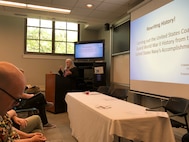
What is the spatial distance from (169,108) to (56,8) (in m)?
3.63

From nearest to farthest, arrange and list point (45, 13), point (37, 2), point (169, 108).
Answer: point (169, 108)
point (37, 2)
point (45, 13)

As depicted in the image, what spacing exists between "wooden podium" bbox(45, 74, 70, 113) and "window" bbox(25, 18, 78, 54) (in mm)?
1540

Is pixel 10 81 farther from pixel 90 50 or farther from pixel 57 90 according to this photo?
pixel 90 50

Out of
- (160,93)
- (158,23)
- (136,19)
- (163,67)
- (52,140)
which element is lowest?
(52,140)

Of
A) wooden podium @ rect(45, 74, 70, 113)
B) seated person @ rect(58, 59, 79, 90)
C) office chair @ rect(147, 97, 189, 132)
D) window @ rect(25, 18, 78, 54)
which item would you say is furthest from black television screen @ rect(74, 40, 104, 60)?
office chair @ rect(147, 97, 189, 132)

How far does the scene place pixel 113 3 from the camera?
453 centimetres

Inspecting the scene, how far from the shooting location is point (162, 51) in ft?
11.2

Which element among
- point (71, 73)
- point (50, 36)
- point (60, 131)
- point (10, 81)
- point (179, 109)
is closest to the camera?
point (10, 81)

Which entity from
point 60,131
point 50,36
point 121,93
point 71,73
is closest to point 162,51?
point 121,93

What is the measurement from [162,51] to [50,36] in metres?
4.37

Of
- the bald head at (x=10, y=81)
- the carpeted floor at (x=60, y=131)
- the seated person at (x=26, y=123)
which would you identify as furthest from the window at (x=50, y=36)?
the bald head at (x=10, y=81)

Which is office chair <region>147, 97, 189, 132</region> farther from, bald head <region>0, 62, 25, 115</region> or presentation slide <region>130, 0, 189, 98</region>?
bald head <region>0, 62, 25, 115</region>

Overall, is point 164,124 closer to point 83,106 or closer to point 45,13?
point 83,106

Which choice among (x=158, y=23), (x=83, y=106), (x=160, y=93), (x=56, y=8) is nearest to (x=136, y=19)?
(x=158, y=23)
